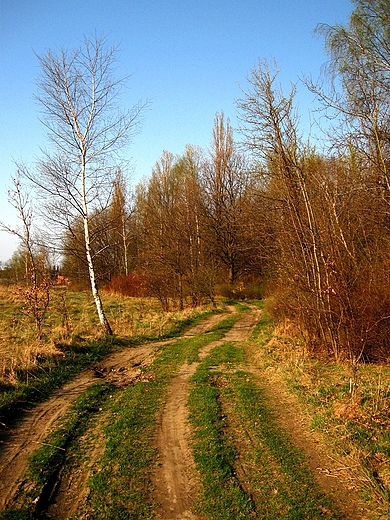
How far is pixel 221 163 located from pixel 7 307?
737 inches

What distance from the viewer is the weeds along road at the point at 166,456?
392 centimetres

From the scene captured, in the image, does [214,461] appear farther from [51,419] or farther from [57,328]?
[57,328]

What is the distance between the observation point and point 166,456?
4.96 meters

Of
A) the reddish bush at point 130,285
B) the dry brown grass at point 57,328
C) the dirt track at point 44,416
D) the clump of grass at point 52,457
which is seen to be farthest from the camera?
the reddish bush at point 130,285

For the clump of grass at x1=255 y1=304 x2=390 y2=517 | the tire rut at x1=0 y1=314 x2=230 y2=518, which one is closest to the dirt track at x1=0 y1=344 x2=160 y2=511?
the tire rut at x1=0 y1=314 x2=230 y2=518

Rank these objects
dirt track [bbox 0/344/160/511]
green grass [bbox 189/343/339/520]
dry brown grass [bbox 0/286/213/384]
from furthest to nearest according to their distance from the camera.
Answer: dry brown grass [bbox 0/286/213/384]
dirt track [bbox 0/344/160/511]
green grass [bbox 189/343/339/520]

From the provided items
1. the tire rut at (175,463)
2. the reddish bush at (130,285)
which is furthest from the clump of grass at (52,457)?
the reddish bush at (130,285)

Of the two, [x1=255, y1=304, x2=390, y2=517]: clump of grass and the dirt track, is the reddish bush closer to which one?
the dirt track

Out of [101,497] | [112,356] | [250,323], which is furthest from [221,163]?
[101,497]

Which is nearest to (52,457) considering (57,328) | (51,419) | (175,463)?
(51,419)

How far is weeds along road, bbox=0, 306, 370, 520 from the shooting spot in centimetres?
392

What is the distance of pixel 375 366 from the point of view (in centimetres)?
849

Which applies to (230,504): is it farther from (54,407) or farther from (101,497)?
(54,407)

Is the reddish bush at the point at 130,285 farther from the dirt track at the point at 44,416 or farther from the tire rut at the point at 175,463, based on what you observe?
the tire rut at the point at 175,463
